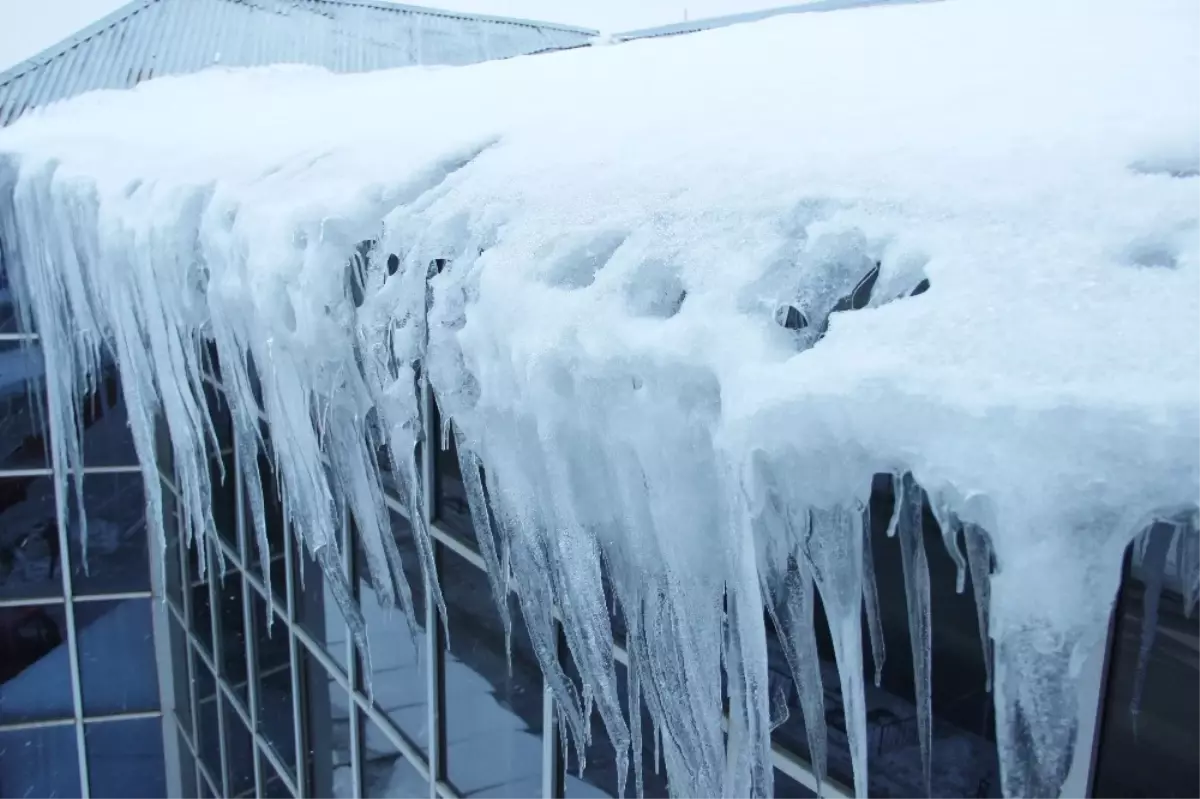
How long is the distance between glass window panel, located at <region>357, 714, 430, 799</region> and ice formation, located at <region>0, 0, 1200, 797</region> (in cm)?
214

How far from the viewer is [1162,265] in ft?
2.82

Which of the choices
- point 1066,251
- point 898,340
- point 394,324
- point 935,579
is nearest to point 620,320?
point 898,340

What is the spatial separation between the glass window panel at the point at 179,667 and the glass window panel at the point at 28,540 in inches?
38.9

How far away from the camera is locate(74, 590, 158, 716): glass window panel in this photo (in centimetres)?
733

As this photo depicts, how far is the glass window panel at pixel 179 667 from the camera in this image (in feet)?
24.3

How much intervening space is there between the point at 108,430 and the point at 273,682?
2786 millimetres

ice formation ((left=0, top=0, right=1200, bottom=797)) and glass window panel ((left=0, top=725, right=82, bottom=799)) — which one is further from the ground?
ice formation ((left=0, top=0, right=1200, bottom=797))

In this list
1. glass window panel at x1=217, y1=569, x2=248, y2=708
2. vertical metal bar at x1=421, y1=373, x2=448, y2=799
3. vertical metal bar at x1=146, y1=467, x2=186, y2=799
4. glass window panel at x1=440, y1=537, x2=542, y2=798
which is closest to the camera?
glass window panel at x1=440, y1=537, x2=542, y2=798

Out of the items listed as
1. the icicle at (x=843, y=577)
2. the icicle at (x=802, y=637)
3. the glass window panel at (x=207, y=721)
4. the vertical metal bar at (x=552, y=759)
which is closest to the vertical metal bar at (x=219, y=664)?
the glass window panel at (x=207, y=721)

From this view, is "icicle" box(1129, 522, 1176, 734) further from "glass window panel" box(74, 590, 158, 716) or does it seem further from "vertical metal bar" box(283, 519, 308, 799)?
"glass window panel" box(74, 590, 158, 716)

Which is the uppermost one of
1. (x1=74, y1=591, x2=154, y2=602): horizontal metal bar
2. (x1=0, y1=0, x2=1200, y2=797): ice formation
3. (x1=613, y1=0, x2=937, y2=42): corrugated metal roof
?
(x1=613, y1=0, x2=937, y2=42): corrugated metal roof

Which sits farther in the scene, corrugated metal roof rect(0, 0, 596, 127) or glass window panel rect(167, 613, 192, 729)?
glass window panel rect(167, 613, 192, 729)

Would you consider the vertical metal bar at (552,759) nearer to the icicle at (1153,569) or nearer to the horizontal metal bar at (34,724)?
the icicle at (1153,569)

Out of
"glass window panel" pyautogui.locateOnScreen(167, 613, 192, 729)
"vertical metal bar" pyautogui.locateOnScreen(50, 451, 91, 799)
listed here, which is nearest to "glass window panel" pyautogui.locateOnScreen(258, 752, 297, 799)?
→ "glass window panel" pyautogui.locateOnScreen(167, 613, 192, 729)
